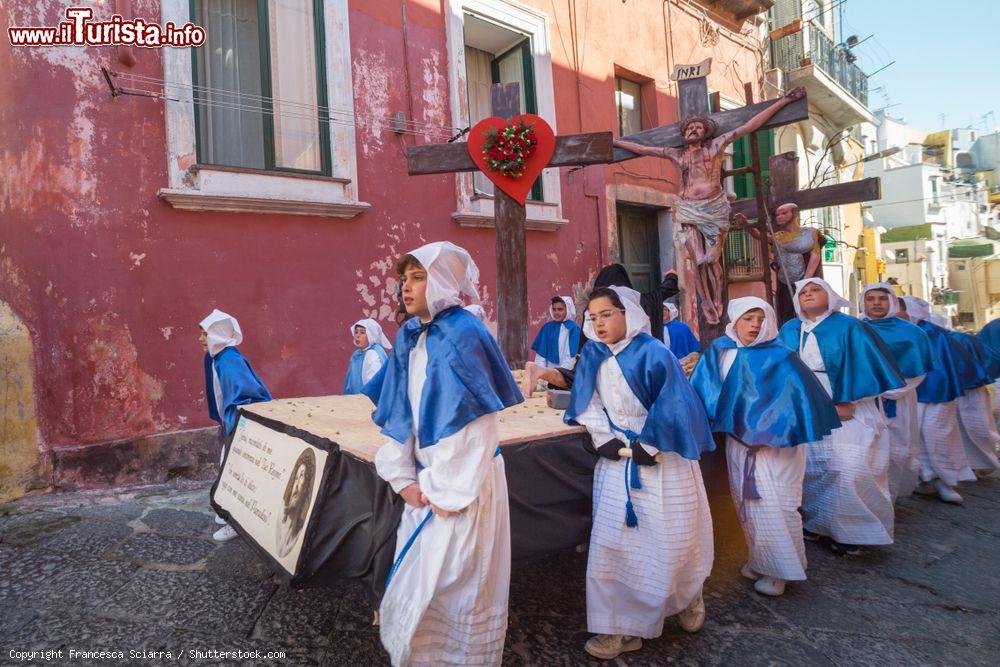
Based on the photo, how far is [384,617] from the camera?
7.49 feet

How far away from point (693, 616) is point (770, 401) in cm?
125

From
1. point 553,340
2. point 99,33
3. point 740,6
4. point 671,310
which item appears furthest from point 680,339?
point 740,6

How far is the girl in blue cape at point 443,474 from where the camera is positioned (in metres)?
2.18

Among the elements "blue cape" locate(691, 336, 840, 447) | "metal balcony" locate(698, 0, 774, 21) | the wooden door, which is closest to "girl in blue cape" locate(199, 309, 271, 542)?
"blue cape" locate(691, 336, 840, 447)

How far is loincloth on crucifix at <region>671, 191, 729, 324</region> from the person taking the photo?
557cm

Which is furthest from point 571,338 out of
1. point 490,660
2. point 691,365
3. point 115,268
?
point 490,660

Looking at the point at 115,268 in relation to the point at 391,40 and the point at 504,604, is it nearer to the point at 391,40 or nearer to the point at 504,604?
→ the point at 391,40

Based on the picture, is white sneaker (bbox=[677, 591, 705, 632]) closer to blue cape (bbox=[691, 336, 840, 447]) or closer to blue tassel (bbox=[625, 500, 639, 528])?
blue tassel (bbox=[625, 500, 639, 528])

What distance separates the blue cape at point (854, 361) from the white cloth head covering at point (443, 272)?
295cm

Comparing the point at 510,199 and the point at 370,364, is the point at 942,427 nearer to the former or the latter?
the point at 510,199

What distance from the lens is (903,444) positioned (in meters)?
4.82

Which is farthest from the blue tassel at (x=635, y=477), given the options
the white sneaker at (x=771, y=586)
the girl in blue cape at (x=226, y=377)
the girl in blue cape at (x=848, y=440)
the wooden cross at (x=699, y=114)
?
the wooden cross at (x=699, y=114)

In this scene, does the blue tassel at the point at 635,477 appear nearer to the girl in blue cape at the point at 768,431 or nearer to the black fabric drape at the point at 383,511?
the black fabric drape at the point at 383,511

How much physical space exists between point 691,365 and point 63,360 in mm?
5620
